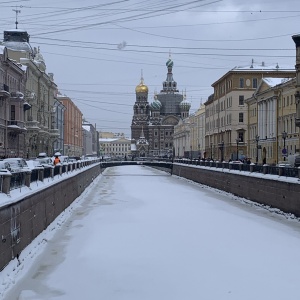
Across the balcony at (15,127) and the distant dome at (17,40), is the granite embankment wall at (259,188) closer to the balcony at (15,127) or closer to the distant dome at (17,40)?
the balcony at (15,127)

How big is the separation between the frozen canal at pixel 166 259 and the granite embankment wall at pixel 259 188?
1.20 meters

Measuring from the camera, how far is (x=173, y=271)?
53.9ft

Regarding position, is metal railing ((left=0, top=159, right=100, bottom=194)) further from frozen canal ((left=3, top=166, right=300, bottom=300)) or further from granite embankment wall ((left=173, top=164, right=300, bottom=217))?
granite embankment wall ((left=173, top=164, right=300, bottom=217))

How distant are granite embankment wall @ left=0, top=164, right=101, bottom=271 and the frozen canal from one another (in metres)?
0.63

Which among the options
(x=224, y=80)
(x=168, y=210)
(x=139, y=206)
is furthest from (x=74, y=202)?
(x=224, y=80)

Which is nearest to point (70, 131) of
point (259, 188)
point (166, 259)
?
point (259, 188)

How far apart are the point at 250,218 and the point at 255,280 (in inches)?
604

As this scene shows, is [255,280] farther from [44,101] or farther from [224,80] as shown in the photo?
[224,80]

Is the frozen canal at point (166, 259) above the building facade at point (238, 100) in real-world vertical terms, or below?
below

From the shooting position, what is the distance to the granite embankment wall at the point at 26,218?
53.1ft

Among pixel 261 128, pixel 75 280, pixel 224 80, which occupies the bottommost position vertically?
pixel 75 280

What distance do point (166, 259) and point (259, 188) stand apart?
20997 millimetres

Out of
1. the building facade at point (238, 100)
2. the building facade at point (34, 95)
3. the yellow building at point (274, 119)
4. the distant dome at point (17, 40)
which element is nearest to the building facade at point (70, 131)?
the building facade at point (34, 95)

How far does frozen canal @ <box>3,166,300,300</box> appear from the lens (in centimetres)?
1443
